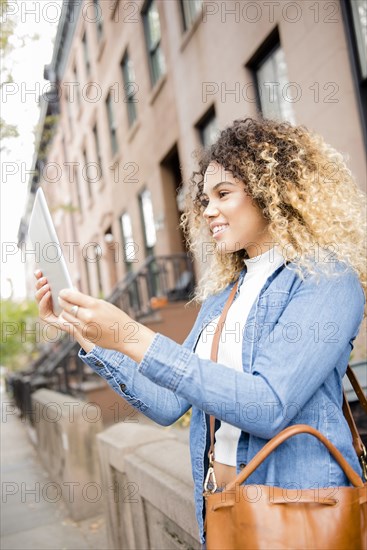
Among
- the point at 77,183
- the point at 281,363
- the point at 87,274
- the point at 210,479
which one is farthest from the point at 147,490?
the point at 77,183

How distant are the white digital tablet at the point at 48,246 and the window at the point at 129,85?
1202cm

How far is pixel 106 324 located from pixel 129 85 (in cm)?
1300

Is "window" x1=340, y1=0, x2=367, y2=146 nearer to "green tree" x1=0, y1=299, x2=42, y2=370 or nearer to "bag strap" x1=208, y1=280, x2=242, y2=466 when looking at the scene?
"bag strap" x1=208, y1=280, x2=242, y2=466

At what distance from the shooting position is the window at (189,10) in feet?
32.0

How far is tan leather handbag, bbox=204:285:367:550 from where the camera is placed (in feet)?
4.62

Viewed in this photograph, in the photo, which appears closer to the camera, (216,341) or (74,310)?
(74,310)

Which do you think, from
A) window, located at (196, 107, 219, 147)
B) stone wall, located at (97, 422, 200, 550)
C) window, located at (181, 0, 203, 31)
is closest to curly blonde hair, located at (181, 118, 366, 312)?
stone wall, located at (97, 422, 200, 550)

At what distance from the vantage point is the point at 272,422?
147 centimetres

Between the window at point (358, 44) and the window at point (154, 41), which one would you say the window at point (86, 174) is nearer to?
the window at point (154, 41)

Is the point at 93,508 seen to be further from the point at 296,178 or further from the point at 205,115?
the point at 205,115

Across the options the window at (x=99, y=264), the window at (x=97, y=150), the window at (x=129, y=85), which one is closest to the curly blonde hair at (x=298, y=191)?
the window at (x=129, y=85)

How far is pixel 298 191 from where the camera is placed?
1.92 metres

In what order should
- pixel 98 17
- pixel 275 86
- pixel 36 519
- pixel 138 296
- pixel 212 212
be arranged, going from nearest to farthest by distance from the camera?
pixel 212 212 < pixel 36 519 < pixel 275 86 < pixel 138 296 < pixel 98 17

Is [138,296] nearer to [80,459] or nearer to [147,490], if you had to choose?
[80,459]
